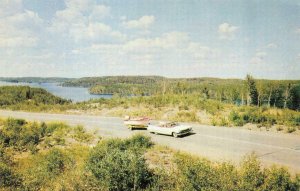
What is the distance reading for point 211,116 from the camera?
3000 centimetres

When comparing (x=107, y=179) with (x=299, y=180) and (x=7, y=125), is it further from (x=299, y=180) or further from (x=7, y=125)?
(x=7, y=125)

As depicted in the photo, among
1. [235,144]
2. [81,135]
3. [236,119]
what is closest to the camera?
[235,144]

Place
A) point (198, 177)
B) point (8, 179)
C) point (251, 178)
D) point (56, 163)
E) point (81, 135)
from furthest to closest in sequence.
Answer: point (81, 135), point (56, 163), point (8, 179), point (198, 177), point (251, 178)

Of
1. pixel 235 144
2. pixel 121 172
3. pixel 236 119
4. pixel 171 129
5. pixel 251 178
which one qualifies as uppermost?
pixel 251 178

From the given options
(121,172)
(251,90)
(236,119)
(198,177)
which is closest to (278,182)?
(198,177)

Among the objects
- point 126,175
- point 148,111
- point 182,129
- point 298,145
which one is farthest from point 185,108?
point 126,175

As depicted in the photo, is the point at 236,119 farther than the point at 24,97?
No

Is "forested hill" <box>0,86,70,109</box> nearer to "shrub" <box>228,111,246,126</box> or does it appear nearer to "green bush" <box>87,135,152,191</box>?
"shrub" <box>228,111,246,126</box>

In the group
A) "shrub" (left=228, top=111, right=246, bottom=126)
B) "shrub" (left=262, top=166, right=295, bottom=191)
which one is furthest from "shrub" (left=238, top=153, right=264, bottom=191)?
"shrub" (left=228, top=111, right=246, bottom=126)

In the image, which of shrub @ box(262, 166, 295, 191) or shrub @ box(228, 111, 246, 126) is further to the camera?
shrub @ box(228, 111, 246, 126)

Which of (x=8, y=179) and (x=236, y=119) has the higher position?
(x=236, y=119)

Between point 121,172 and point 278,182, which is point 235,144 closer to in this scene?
point 278,182

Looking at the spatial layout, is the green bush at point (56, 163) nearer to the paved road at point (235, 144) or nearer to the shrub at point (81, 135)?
the shrub at point (81, 135)

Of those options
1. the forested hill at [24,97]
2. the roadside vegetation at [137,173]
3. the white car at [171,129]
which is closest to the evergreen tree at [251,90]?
the forested hill at [24,97]
